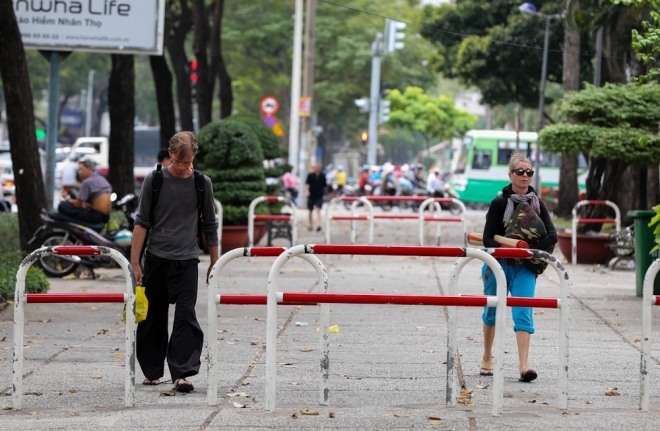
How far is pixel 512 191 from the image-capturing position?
8867 millimetres

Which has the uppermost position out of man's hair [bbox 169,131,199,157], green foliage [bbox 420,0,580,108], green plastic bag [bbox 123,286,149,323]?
green foliage [bbox 420,0,580,108]

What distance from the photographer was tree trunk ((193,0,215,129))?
27891 mm

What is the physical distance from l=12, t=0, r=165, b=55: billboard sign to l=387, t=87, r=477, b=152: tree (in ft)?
156

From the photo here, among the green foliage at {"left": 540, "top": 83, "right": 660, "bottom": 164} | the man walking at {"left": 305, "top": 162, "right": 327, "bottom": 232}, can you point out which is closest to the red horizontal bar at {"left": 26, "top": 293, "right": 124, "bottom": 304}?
the green foliage at {"left": 540, "top": 83, "right": 660, "bottom": 164}

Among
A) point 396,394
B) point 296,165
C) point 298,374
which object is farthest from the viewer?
point 296,165

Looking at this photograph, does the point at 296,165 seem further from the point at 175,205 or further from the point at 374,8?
the point at 175,205

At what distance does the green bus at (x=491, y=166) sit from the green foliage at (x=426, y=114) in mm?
16965

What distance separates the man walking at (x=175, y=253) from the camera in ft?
26.8

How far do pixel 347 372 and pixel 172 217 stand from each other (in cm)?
171

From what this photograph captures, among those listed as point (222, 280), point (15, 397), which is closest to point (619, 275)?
point (222, 280)

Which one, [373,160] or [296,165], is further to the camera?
[373,160]

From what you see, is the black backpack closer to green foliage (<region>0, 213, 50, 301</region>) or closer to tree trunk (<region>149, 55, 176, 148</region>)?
green foliage (<region>0, 213, 50, 301</region>)

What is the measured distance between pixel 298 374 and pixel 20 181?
28.3ft

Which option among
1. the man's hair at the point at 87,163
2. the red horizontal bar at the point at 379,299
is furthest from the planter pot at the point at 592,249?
the red horizontal bar at the point at 379,299
